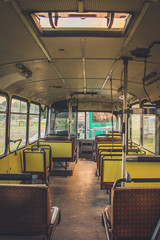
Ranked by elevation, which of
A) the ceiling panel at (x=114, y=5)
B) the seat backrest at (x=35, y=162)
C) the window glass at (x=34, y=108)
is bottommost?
the seat backrest at (x=35, y=162)

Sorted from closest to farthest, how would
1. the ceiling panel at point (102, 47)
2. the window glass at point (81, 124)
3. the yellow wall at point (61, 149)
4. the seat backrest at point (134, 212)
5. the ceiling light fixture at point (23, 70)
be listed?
the seat backrest at point (134, 212) < the ceiling panel at point (102, 47) < the ceiling light fixture at point (23, 70) < the yellow wall at point (61, 149) < the window glass at point (81, 124)

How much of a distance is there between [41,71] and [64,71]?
446 millimetres

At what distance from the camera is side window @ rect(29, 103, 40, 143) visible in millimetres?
6660

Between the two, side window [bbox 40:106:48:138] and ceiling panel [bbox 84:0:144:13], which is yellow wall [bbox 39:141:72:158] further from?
ceiling panel [bbox 84:0:144:13]

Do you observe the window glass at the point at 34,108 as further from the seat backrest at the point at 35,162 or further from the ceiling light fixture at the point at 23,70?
the ceiling light fixture at the point at 23,70

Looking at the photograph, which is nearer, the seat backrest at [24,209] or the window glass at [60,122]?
the seat backrest at [24,209]

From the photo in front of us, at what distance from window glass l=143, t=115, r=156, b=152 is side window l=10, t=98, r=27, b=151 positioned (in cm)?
343

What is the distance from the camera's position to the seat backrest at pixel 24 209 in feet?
6.97

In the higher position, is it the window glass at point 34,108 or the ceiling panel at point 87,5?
the ceiling panel at point 87,5

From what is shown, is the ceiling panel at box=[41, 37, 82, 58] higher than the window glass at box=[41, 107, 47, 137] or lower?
higher

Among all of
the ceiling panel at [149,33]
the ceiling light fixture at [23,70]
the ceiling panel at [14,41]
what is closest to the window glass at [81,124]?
the ceiling light fixture at [23,70]

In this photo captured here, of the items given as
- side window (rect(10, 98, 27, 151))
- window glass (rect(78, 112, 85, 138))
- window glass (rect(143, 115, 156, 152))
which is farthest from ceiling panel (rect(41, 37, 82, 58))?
window glass (rect(78, 112, 85, 138))

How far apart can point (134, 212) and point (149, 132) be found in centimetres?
350

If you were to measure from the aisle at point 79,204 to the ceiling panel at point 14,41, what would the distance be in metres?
2.70
